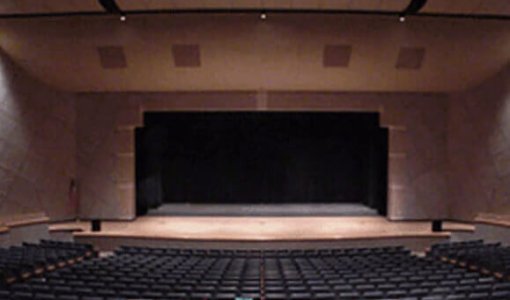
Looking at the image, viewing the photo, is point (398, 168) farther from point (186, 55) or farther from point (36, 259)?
point (36, 259)

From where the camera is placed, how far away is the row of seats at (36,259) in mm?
7244

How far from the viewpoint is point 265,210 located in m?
18.6

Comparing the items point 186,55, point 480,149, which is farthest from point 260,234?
point 480,149

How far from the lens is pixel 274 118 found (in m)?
19.5

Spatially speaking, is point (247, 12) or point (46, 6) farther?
point (247, 12)

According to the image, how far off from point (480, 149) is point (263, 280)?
1127cm

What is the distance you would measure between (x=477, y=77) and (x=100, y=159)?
13062 millimetres

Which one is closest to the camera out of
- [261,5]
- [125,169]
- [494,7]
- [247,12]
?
[494,7]

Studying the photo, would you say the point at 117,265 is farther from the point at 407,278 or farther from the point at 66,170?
the point at 66,170

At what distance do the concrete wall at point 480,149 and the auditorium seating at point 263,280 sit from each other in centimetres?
611

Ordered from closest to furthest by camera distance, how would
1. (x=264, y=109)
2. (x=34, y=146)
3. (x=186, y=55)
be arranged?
(x=186, y=55) < (x=34, y=146) < (x=264, y=109)

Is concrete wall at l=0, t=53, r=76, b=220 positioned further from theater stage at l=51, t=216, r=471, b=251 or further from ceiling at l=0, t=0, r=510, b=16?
ceiling at l=0, t=0, r=510, b=16

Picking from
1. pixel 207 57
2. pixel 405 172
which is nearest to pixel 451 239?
pixel 405 172

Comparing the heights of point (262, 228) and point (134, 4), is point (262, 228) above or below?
below
